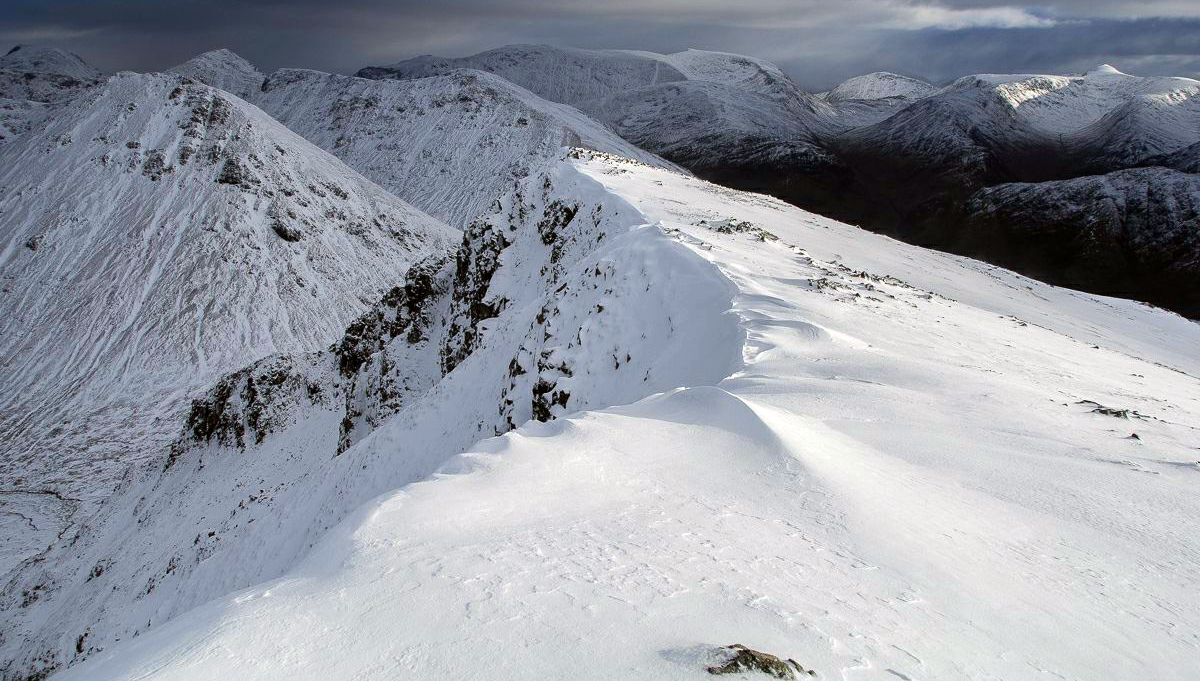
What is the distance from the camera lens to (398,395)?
105ft

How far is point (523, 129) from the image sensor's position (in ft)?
396

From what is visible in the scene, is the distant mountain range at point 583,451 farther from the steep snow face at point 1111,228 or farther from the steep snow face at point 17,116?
the steep snow face at point 1111,228

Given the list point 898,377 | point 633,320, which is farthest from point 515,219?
point 898,377

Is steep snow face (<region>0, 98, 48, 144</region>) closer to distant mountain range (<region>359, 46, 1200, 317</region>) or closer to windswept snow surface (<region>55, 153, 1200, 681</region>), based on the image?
windswept snow surface (<region>55, 153, 1200, 681</region>)

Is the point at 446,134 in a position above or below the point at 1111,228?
above

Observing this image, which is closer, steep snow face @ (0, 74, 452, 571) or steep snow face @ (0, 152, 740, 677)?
steep snow face @ (0, 152, 740, 677)

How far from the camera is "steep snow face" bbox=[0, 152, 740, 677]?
17.8m

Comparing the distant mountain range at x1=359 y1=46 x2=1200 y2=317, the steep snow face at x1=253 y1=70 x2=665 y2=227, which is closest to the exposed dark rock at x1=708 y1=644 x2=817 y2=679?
the steep snow face at x1=253 y1=70 x2=665 y2=227

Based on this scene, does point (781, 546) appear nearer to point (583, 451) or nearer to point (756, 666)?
point (756, 666)

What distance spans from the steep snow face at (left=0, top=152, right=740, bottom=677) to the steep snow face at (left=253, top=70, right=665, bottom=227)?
70.7 meters

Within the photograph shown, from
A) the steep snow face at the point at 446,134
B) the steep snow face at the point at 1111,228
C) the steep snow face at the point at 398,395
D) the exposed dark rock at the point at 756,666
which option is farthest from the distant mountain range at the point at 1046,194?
the exposed dark rock at the point at 756,666

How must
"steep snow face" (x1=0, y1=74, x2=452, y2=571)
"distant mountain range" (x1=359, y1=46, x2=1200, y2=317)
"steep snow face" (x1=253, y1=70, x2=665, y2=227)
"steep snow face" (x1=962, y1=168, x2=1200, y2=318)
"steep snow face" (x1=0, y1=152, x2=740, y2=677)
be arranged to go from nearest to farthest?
"steep snow face" (x1=0, y1=152, x2=740, y2=677) → "steep snow face" (x1=0, y1=74, x2=452, y2=571) → "steep snow face" (x1=962, y1=168, x2=1200, y2=318) → "steep snow face" (x1=253, y1=70, x2=665, y2=227) → "distant mountain range" (x1=359, y1=46, x2=1200, y2=317)

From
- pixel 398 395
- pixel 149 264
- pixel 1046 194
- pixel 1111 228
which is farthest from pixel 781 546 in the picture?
pixel 1046 194

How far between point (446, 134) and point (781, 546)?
4936 inches
